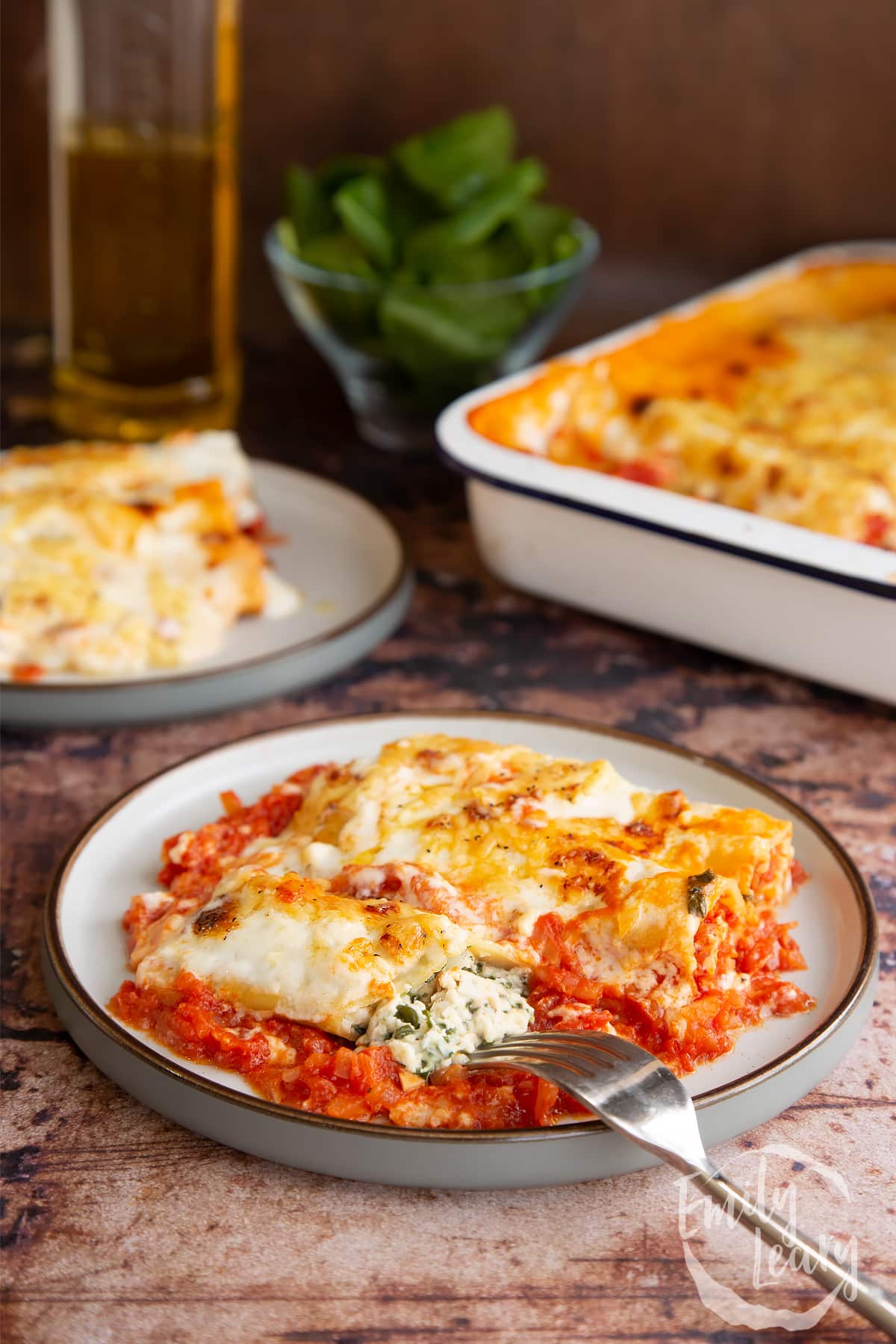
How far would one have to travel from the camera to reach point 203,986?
94 centimetres

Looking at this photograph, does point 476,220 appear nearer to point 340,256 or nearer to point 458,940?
point 340,256

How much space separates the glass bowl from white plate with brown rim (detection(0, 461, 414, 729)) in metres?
0.22

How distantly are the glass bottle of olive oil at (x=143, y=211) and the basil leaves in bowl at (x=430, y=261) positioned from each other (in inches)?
4.8

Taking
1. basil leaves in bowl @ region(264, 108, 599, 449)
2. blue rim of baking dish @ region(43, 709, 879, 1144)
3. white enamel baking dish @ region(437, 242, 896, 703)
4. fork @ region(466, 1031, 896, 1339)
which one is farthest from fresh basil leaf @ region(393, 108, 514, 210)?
fork @ region(466, 1031, 896, 1339)

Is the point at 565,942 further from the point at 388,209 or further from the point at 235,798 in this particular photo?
the point at 388,209

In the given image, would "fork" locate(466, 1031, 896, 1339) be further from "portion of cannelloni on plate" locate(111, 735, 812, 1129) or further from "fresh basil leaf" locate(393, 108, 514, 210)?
"fresh basil leaf" locate(393, 108, 514, 210)

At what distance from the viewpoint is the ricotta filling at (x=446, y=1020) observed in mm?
890

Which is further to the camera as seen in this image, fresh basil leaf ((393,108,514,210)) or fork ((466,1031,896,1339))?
fresh basil leaf ((393,108,514,210))

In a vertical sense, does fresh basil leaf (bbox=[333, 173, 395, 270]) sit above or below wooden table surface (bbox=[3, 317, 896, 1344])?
above

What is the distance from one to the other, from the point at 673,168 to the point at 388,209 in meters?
0.60

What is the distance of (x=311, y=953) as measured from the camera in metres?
0.92

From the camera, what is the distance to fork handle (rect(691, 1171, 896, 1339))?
0.73 metres

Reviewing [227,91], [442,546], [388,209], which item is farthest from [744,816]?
[227,91]

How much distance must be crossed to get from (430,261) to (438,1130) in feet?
4.31
